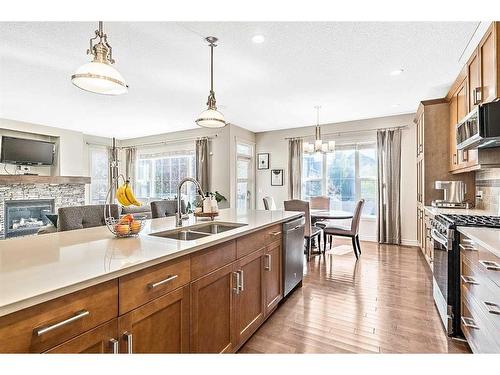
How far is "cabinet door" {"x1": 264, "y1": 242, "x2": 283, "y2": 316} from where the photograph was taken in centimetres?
229

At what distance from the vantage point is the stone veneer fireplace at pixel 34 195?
559 centimetres

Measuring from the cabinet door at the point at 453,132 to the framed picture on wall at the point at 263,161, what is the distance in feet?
12.7

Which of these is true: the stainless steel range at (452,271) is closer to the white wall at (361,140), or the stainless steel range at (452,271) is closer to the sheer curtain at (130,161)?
the white wall at (361,140)

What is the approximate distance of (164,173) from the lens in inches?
298

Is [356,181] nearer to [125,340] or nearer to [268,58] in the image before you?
[268,58]

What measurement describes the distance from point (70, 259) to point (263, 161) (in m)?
5.97

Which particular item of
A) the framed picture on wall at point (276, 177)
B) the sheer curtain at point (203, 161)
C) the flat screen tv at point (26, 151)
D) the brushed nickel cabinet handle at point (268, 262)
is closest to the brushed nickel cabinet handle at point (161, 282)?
the brushed nickel cabinet handle at point (268, 262)

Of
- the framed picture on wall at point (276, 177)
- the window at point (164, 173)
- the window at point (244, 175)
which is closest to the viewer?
the window at point (244, 175)

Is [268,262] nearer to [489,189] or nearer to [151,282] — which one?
[151,282]

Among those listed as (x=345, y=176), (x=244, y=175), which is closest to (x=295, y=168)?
(x=345, y=176)
